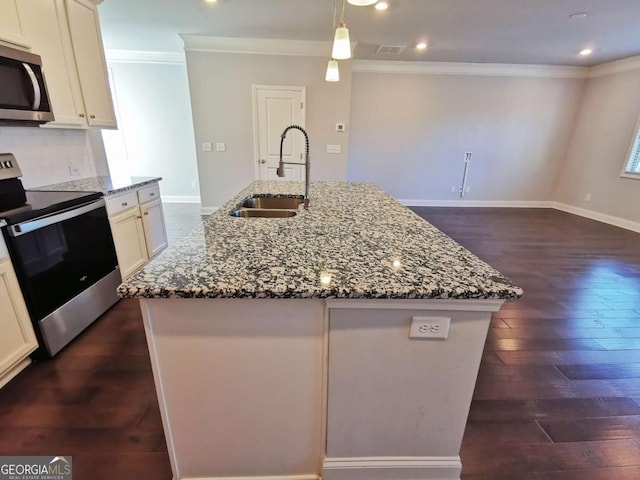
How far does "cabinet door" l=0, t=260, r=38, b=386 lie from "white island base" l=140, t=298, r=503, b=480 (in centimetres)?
124

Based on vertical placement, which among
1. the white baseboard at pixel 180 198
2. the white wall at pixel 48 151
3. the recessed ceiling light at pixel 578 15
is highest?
the recessed ceiling light at pixel 578 15

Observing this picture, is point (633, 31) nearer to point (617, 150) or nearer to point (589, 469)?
point (617, 150)

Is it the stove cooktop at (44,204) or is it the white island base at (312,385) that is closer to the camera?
the white island base at (312,385)

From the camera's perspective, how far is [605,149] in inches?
205

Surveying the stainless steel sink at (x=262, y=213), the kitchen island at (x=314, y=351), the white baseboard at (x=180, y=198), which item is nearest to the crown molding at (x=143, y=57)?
the white baseboard at (x=180, y=198)

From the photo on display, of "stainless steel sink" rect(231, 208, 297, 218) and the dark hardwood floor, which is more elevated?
"stainless steel sink" rect(231, 208, 297, 218)

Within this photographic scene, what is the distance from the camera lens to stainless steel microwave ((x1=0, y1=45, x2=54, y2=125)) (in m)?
1.77

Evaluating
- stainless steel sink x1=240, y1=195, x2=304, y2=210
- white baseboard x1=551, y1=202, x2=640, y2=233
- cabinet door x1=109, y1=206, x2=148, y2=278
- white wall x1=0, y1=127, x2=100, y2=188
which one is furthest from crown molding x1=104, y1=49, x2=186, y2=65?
white baseboard x1=551, y1=202, x2=640, y2=233

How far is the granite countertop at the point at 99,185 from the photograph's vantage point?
7.60ft

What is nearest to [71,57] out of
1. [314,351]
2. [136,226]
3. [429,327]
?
[136,226]

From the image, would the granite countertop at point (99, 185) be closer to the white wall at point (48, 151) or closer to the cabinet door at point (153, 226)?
the white wall at point (48, 151)

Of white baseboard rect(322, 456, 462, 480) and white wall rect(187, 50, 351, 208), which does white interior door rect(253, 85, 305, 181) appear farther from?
white baseboard rect(322, 456, 462, 480)

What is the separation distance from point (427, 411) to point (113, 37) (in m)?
5.92

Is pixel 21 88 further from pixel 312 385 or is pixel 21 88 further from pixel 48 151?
pixel 312 385
